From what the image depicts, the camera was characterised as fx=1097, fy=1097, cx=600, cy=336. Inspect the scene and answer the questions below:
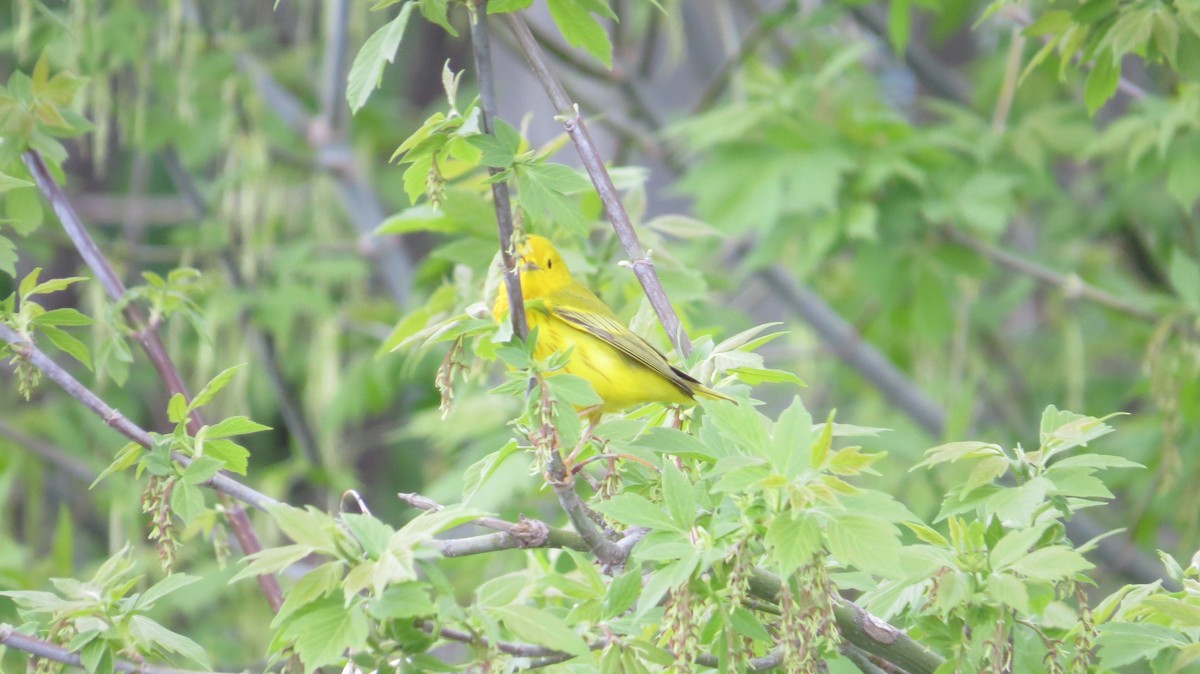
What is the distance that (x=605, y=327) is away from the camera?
2.62m

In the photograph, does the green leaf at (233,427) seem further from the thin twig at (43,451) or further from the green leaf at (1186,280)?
the green leaf at (1186,280)

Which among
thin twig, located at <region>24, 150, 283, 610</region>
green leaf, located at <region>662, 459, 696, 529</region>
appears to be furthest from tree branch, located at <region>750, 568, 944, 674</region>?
thin twig, located at <region>24, 150, 283, 610</region>

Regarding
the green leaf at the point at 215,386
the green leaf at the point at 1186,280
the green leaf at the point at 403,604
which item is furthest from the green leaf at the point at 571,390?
the green leaf at the point at 1186,280

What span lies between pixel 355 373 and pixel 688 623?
419cm

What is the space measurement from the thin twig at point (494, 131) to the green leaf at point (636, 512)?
0.30m

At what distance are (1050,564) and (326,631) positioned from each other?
99 cm

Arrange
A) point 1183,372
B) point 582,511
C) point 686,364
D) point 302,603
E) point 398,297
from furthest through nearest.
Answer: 1. point 398,297
2. point 1183,372
3. point 686,364
4. point 582,511
5. point 302,603

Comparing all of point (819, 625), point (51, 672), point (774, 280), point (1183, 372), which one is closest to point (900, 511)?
point (819, 625)

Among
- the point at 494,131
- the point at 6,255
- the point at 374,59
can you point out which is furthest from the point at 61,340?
the point at 494,131

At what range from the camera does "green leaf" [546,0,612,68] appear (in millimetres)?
1822

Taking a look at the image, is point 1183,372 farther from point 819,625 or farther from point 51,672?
point 51,672

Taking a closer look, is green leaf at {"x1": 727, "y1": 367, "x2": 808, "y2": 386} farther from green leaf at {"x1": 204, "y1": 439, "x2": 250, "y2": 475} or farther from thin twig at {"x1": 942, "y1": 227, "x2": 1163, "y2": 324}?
thin twig at {"x1": 942, "y1": 227, "x2": 1163, "y2": 324}

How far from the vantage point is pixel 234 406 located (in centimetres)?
502

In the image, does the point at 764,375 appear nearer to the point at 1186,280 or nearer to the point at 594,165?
the point at 594,165
